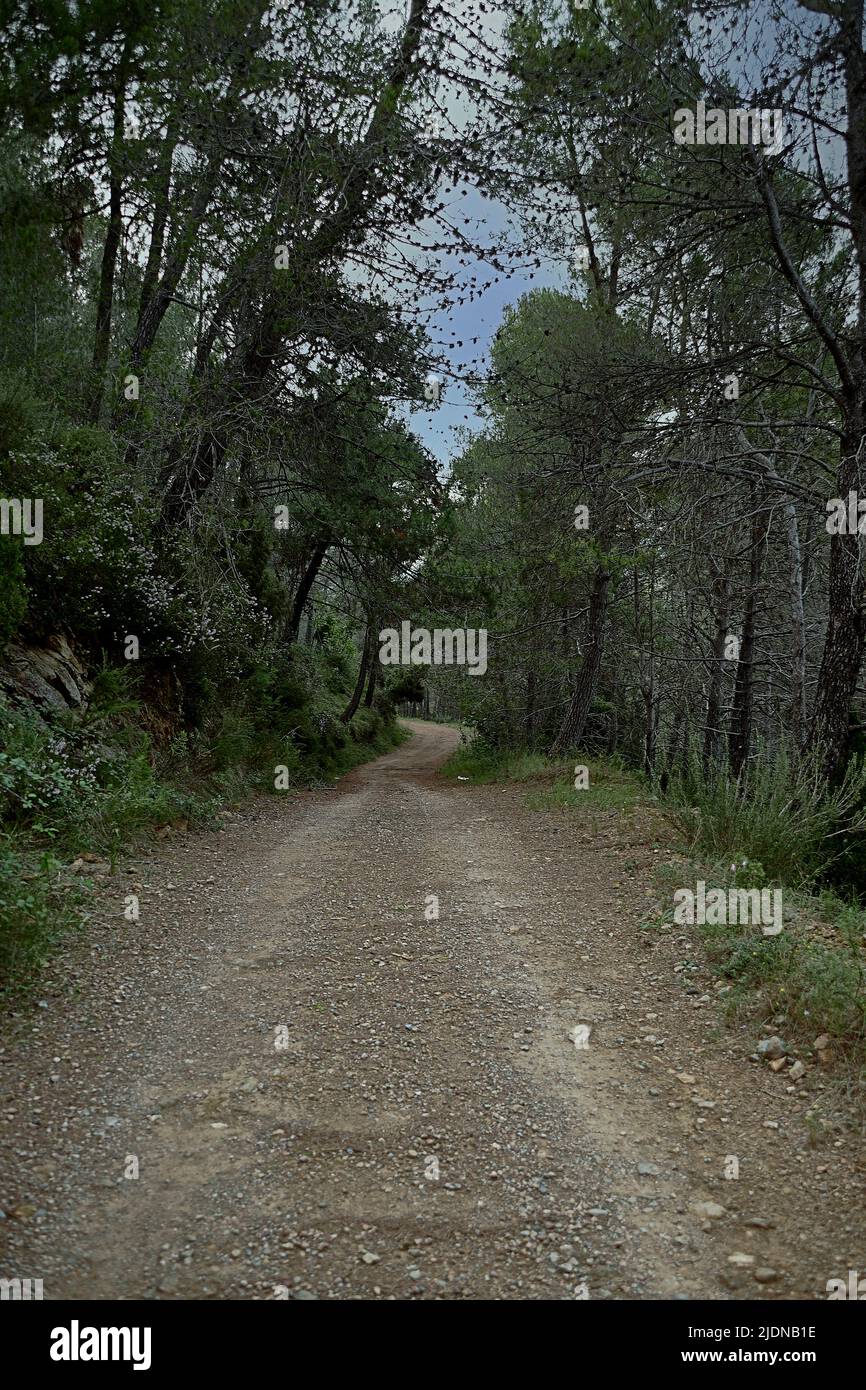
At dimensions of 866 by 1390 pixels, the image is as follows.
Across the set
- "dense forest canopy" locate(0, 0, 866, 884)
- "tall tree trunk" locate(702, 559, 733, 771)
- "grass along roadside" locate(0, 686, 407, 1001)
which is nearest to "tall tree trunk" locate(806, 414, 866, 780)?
"dense forest canopy" locate(0, 0, 866, 884)

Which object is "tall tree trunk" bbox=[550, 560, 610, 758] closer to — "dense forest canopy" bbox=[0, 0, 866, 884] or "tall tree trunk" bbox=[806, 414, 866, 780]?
"dense forest canopy" bbox=[0, 0, 866, 884]

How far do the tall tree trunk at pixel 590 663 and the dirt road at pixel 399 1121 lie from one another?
7.37m

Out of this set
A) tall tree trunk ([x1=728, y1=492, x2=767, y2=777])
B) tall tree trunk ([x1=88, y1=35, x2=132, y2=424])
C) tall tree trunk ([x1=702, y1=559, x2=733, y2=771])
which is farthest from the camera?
tall tree trunk ([x1=728, y1=492, x2=767, y2=777])

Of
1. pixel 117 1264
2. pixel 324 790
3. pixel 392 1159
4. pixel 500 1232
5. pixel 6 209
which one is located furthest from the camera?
pixel 324 790

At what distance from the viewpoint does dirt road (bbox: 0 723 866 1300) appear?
2430 millimetres

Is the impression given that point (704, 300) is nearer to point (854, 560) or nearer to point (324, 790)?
point (854, 560)

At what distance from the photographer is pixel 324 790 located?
1382 cm

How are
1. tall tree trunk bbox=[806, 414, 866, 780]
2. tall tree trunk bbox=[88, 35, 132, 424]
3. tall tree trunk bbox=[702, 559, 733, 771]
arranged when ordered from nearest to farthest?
1. tall tree trunk bbox=[806, 414, 866, 780]
2. tall tree trunk bbox=[88, 35, 132, 424]
3. tall tree trunk bbox=[702, 559, 733, 771]

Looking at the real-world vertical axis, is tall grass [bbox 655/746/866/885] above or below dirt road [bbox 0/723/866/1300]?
above

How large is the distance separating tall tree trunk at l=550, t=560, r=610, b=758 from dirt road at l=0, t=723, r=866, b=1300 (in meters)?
7.37

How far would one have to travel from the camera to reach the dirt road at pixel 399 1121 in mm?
2430

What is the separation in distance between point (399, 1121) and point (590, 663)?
10356 millimetres
